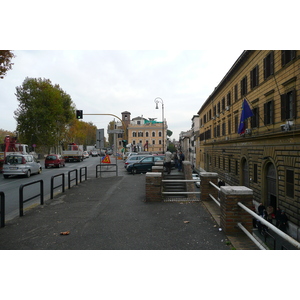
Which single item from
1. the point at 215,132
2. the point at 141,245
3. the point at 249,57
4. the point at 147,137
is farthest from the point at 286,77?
the point at 147,137

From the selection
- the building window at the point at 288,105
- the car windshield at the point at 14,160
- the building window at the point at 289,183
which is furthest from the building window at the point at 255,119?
the car windshield at the point at 14,160

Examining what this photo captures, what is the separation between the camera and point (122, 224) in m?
5.62

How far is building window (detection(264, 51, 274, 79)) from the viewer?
Result: 18.2 meters

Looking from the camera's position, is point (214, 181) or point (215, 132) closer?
point (214, 181)

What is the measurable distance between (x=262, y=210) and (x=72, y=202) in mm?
13430

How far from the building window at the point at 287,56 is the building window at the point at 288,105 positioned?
77.8 inches

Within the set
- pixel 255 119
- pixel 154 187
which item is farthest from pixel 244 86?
pixel 154 187

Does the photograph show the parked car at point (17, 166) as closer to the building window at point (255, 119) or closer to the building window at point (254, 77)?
the building window at point (255, 119)

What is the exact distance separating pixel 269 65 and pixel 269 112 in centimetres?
350

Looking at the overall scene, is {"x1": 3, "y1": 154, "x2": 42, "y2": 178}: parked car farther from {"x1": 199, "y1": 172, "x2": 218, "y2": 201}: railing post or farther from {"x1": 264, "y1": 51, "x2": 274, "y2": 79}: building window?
{"x1": 264, "y1": 51, "x2": 274, "y2": 79}: building window

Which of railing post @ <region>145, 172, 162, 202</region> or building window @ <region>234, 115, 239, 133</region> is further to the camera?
building window @ <region>234, 115, 239, 133</region>

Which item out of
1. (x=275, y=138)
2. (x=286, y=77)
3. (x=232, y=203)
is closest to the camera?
(x=232, y=203)

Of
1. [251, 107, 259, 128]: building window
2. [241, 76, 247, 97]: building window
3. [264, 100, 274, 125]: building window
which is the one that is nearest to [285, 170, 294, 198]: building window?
[264, 100, 274, 125]: building window

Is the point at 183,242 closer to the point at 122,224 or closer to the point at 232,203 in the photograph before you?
the point at 232,203
